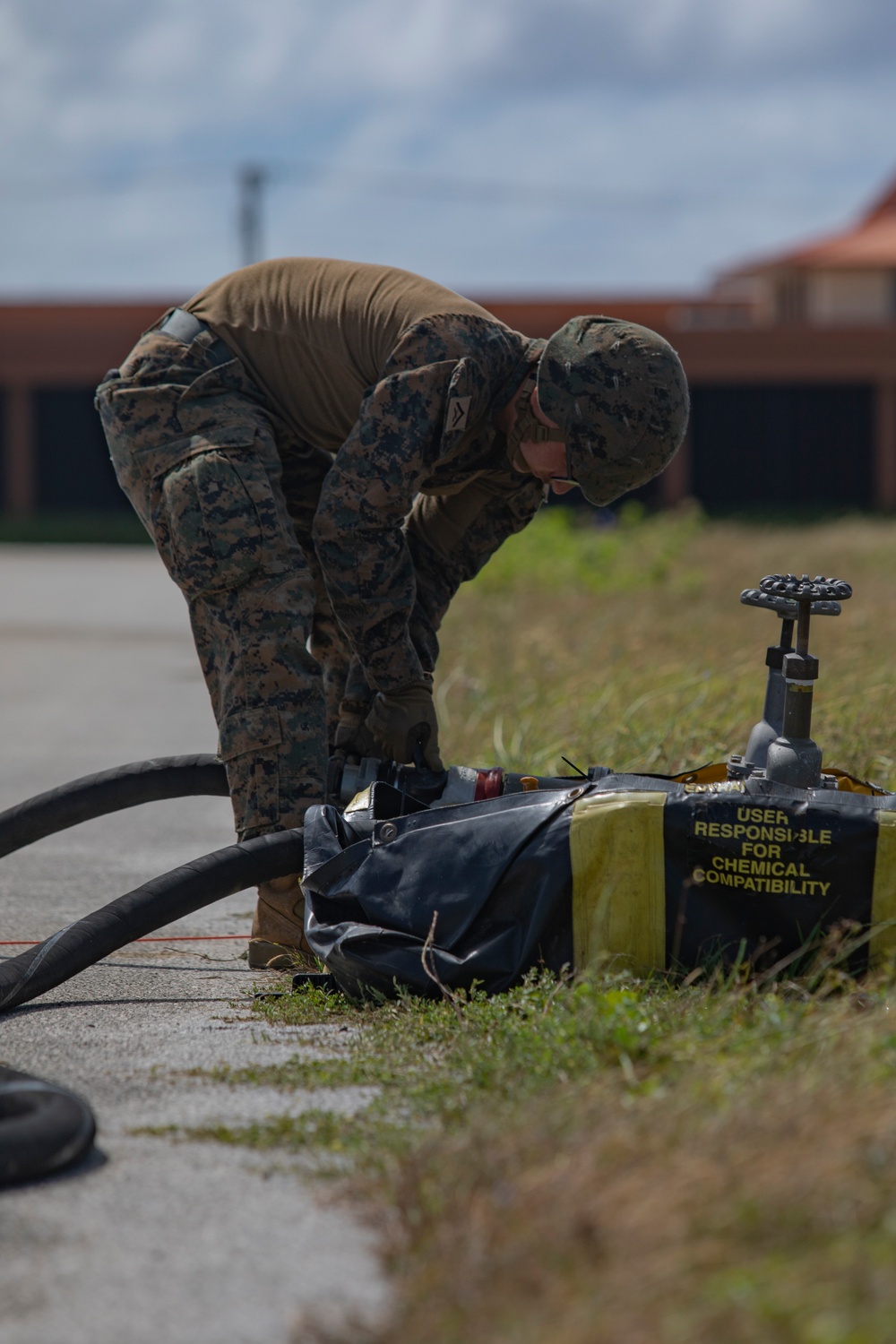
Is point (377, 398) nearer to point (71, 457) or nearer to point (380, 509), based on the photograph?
point (380, 509)

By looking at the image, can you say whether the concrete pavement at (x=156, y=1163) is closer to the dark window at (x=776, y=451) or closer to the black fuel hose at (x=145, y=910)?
the black fuel hose at (x=145, y=910)

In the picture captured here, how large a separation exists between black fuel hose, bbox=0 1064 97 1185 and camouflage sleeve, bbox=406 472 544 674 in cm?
196

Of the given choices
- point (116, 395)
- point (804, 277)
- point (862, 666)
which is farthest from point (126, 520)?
point (116, 395)

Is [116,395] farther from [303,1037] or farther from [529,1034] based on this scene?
[529,1034]

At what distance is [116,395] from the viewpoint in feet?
11.9

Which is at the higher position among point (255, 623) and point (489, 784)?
point (255, 623)

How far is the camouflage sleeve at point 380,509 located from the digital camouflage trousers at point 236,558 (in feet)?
0.39

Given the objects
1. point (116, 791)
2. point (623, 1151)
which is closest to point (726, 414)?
point (116, 791)

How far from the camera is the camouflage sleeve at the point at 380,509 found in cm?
330

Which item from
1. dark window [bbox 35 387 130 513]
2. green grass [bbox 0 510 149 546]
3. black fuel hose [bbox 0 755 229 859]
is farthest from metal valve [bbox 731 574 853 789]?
dark window [bbox 35 387 130 513]

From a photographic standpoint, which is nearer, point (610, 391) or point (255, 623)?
point (610, 391)

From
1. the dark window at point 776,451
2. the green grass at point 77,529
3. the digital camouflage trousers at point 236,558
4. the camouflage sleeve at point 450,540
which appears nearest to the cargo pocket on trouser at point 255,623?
the digital camouflage trousers at point 236,558

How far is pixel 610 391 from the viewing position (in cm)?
331

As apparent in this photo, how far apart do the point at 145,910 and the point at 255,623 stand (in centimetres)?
78
